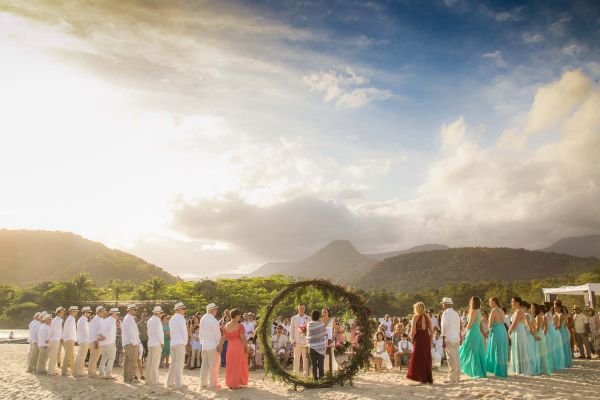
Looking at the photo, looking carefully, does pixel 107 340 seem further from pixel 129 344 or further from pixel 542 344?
pixel 542 344

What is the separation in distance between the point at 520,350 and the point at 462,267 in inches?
4242

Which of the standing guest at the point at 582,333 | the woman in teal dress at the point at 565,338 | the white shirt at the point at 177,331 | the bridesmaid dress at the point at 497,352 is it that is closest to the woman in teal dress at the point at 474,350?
the bridesmaid dress at the point at 497,352

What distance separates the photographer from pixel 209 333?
12.4 metres

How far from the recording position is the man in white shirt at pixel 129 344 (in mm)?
13086

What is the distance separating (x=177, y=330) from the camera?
40.3 ft

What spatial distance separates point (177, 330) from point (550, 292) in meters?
19.7

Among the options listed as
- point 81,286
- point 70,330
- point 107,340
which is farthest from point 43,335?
point 81,286

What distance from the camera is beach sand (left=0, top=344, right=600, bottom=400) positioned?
32.8ft

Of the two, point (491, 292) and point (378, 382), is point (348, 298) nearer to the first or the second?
point (378, 382)

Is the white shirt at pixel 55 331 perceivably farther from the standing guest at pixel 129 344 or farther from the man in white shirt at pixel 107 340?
the standing guest at pixel 129 344

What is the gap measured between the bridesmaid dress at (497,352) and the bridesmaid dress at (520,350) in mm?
681

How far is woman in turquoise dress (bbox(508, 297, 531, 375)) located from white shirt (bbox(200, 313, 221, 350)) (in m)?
8.18

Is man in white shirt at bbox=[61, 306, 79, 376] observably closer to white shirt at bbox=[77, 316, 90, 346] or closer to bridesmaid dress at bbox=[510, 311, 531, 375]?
white shirt at bbox=[77, 316, 90, 346]

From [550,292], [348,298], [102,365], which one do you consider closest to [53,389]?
Answer: [102,365]
